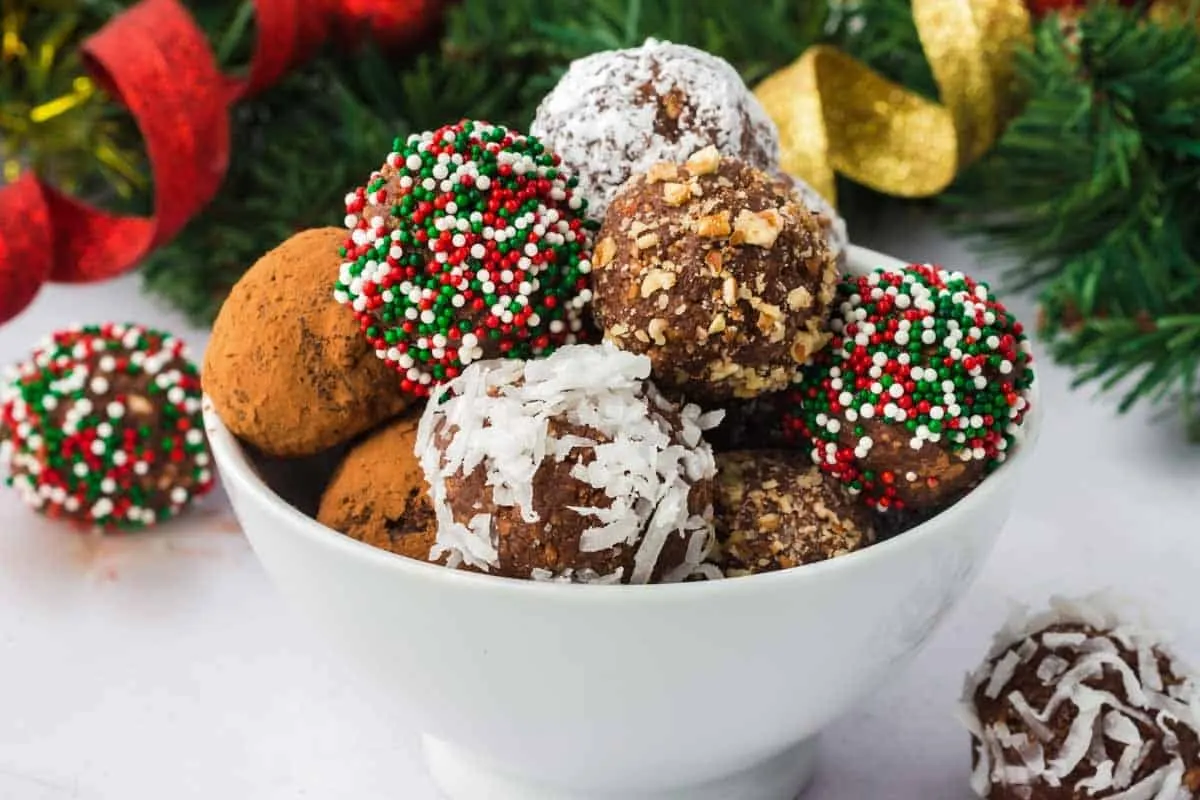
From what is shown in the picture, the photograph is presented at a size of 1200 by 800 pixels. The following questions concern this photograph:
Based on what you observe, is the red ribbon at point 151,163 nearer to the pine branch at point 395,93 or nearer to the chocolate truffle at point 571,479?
the pine branch at point 395,93

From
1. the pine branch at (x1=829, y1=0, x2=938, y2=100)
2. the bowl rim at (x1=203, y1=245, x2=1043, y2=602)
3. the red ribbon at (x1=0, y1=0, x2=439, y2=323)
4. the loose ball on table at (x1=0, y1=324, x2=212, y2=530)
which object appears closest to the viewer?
the bowl rim at (x1=203, y1=245, x2=1043, y2=602)

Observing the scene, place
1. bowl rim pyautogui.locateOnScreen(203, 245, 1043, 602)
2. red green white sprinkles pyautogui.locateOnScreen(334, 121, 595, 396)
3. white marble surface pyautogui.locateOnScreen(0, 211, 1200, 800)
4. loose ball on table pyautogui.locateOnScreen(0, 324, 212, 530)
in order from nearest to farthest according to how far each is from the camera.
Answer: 1. bowl rim pyautogui.locateOnScreen(203, 245, 1043, 602)
2. red green white sprinkles pyautogui.locateOnScreen(334, 121, 595, 396)
3. white marble surface pyautogui.locateOnScreen(0, 211, 1200, 800)
4. loose ball on table pyautogui.locateOnScreen(0, 324, 212, 530)

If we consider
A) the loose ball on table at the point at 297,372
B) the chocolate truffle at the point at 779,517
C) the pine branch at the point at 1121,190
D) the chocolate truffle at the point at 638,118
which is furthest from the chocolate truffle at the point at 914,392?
the pine branch at the point at 1121,190

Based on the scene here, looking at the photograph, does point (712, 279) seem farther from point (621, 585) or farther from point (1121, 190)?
point (1121, 190)

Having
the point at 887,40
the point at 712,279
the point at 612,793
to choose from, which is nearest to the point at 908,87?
the point at 887,40

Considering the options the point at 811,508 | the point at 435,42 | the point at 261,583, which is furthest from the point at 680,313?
the point at 435,42

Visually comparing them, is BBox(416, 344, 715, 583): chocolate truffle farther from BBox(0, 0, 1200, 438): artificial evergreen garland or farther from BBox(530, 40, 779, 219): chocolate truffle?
BBox(0, 0, 1200, 438): artificial evergreen garland

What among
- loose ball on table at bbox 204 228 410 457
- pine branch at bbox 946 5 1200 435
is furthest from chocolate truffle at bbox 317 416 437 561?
pine branch at bbox 946 5 1200 435
